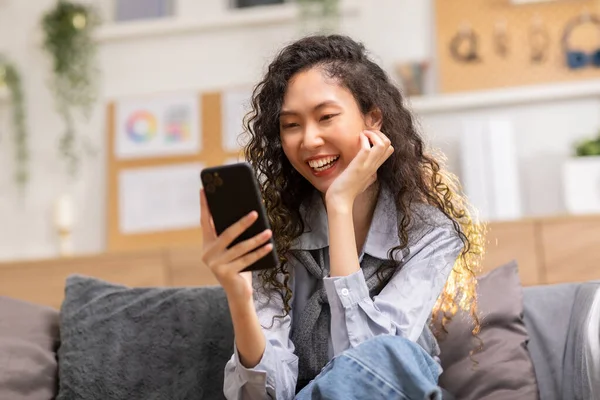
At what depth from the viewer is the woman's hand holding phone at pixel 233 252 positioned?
124 cm

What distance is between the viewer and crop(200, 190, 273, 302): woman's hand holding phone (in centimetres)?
124

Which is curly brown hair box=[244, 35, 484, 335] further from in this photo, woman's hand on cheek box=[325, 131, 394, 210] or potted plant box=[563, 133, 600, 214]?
potted plant box=[563, 133, 600, 214]

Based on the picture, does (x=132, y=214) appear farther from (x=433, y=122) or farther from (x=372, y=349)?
(x=372, y=349)

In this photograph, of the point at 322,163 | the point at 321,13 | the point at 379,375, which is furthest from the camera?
the point at 321,13

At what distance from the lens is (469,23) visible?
299 centimetres

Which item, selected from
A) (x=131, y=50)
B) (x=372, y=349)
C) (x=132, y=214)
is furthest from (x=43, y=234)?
(x=372, y=349)

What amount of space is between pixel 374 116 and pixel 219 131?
161 centimetres

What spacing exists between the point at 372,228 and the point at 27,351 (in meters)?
0.76

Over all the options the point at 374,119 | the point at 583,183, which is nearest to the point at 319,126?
the point at 374,119

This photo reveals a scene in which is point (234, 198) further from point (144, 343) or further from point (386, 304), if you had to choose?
point (144, 343)

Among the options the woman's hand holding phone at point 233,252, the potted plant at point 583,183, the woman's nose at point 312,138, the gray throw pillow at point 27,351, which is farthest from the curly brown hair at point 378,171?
the potted plant at point 583,183

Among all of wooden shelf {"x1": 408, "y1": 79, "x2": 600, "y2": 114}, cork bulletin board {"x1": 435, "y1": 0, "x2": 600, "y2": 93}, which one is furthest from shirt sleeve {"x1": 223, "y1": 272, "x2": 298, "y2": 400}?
cork bulletin board {"x1": 435, "y1": 0, "x2": 600, "y2": 93}

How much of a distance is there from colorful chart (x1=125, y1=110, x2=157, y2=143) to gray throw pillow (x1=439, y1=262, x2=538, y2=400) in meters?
1.78

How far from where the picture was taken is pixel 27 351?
1667 millimetres
